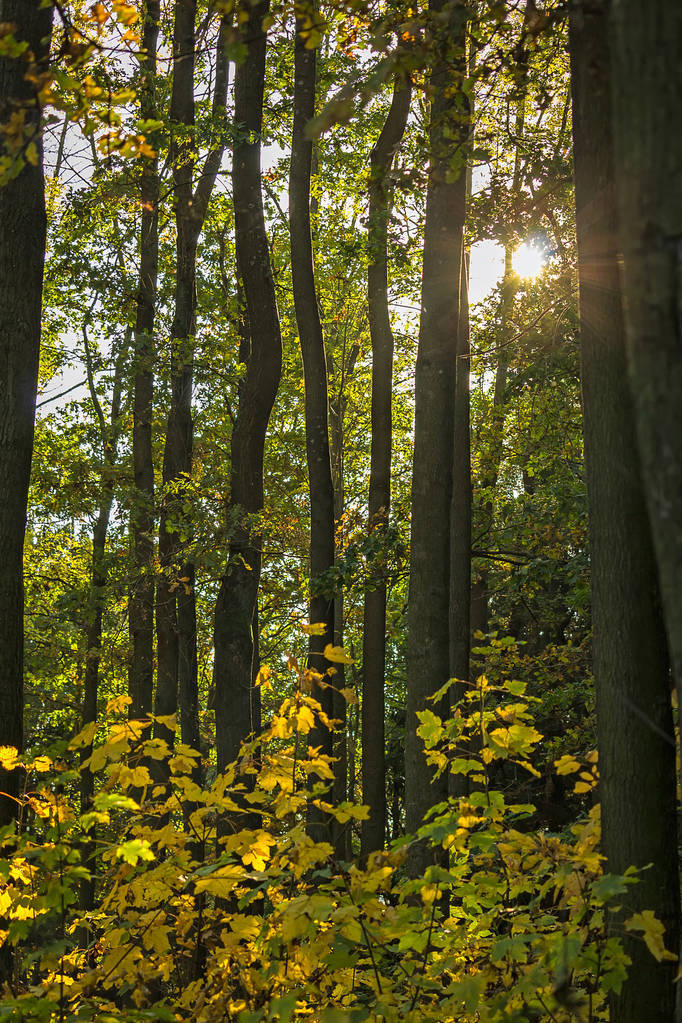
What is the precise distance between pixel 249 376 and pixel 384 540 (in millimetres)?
2423

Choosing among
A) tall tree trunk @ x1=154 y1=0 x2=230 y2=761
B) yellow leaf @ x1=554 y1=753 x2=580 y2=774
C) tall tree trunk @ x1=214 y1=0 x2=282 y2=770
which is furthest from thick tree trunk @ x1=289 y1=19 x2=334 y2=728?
yellow leaf @ x1=554 y1=753 x2=580 y2=774

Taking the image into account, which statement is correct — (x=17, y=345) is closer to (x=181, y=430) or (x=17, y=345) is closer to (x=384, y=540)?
(x=384, y=540)

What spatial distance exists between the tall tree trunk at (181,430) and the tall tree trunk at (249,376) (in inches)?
60.0

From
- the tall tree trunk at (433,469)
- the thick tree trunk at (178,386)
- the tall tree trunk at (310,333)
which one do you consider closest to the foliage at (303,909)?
the tall tree trunk at (433,469)

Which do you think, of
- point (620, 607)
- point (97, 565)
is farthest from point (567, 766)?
point (97, 565)

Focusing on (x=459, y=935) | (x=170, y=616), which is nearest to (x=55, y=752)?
(x=459, y=935)

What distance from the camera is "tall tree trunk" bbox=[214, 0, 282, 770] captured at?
9484 mm

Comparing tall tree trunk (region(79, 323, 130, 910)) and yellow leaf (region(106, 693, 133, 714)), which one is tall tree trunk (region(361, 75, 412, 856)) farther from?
yellow leaf (region(106, 693, 133, 714))

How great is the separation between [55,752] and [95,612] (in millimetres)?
12760

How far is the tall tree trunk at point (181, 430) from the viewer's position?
39.5ft

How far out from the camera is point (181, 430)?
1315 centimetres

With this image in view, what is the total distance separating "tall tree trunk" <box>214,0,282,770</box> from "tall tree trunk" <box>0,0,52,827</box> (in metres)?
4.35

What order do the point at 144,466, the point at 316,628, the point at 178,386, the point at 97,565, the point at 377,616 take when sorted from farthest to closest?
1. the point at 97,565
2. the point at 144,466
3. the point at 377,616
4. the point at 178,386
5. the point at 316,628

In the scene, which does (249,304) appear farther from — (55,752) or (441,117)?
(55,752)
